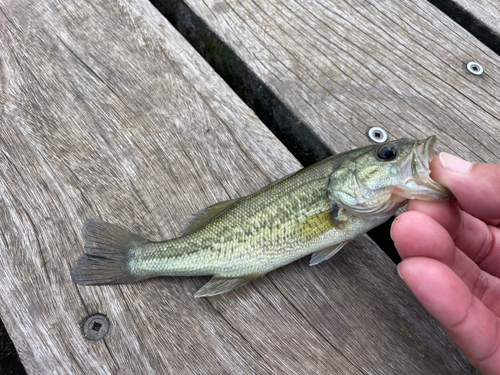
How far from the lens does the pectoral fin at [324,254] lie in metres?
1.73

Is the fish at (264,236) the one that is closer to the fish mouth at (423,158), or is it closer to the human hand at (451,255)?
the fish mouth at (423,158)

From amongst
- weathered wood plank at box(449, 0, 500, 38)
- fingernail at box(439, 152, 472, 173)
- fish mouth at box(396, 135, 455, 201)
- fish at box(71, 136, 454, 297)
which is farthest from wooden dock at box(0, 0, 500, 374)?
fingernail at box(439, 152, 472, 173)

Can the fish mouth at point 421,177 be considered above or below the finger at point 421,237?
above

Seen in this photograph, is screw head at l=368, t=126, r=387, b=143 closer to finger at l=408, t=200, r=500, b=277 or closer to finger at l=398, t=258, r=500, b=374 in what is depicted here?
finger at l=408, t=200, r=500, b=277

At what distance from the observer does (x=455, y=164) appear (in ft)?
4.66

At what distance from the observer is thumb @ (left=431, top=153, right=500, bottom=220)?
4.39ft

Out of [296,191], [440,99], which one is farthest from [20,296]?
[440,99]

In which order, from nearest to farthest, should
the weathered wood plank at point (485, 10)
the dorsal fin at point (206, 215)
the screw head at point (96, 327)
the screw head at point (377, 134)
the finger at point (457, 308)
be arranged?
1. the finger at point (457, 308)
2. the screw head at point (96, 327)
3. the dorsal fin at point (206, 215)
4. the screw head at point (377, 134)
5. the weathered wood plank at point (485, 10)

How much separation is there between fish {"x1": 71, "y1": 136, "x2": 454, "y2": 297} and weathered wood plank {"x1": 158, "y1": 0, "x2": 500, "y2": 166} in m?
0.55

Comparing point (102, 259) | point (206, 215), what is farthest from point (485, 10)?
point (102, 259)

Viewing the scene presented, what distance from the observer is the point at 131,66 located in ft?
8.06

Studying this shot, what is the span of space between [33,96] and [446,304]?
262 centimetres

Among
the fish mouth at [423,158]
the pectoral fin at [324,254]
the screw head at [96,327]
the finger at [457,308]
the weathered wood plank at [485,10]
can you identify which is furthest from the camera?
the weathered wood plank at [485,10]

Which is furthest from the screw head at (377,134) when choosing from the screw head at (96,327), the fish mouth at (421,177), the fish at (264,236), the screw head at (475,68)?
the screw head at (96,327)
